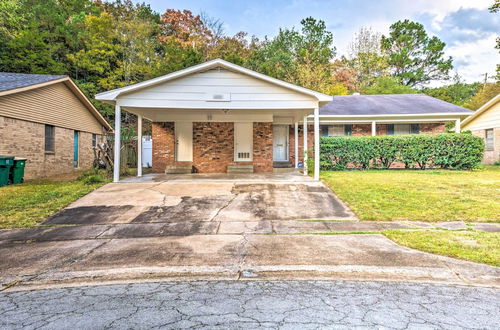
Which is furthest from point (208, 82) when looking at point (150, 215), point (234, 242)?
point (234, 242)

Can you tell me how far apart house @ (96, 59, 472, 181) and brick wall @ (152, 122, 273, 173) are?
0.04m

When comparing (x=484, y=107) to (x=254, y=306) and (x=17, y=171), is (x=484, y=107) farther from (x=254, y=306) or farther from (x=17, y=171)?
(x=17, y=171)

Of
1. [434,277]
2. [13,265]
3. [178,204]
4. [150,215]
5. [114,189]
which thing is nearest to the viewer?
[434,277]

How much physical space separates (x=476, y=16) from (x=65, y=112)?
36064 millimetres

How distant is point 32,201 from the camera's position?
7840 millimetres

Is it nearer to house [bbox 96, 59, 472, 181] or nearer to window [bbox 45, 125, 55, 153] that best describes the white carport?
house [bbox 96, 59, 472, 181]

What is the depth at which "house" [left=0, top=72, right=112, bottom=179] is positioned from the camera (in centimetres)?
1187

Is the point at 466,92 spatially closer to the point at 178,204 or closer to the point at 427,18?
the point at 427,18

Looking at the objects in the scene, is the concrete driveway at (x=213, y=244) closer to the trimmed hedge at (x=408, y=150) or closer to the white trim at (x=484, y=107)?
the trimmed hedge at (x=408, y=150)

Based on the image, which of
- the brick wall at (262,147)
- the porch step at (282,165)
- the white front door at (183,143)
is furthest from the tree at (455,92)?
the white front door at (183,143)

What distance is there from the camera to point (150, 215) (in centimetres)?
678

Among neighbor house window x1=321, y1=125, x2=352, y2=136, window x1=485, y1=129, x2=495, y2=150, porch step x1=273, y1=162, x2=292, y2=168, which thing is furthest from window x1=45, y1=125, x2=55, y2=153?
window x1=485, y1=129, x2=495, y2=150

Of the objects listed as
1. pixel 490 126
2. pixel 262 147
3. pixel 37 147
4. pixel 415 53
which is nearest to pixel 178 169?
pixel 262 147

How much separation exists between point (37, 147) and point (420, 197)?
14.9 metres
